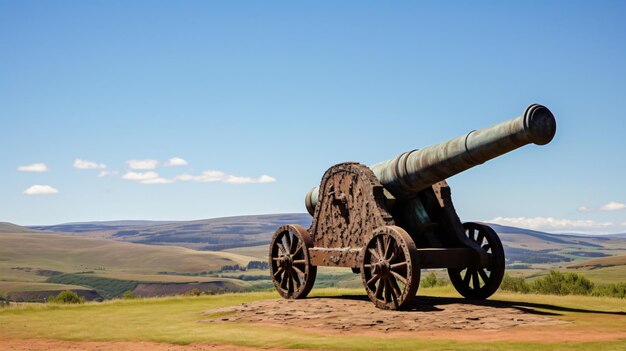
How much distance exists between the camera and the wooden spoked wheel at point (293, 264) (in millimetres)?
17844

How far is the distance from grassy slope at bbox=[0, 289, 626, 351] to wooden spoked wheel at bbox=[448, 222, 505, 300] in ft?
3.88

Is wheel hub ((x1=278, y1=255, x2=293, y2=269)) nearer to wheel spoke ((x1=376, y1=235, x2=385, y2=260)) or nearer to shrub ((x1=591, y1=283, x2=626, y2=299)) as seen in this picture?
wheel spoke ((x1=376, y1=235, x2=385, y2=260))

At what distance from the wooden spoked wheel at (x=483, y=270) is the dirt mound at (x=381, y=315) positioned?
2.41 ft

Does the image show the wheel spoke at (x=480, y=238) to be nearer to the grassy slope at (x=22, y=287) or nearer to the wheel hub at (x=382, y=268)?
the wheel hub at (x=382, y=268)

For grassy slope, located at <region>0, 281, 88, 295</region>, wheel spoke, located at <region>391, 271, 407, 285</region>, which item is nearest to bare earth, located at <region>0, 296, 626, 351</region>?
wheel spoke, located at <region>391, 271, 407, 285</region>

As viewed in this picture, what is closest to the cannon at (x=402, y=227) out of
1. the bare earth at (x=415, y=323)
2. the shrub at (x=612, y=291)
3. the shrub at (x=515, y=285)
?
the bare earth at (x=415, y=323)

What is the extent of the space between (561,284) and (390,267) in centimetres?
1367

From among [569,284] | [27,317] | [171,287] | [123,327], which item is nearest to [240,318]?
[123,327]

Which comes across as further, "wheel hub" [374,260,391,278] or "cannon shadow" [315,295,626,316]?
"wheel hub" [374,260,391,278]

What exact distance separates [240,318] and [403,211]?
4320 mm

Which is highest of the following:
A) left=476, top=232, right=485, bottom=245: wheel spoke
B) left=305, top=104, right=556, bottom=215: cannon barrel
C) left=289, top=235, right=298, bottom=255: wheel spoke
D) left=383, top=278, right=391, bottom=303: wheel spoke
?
left=305, top=104, right=556, bottom=215: cannon barrel

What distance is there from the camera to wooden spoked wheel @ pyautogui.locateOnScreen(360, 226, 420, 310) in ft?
45.7

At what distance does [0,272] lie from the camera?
179 meters

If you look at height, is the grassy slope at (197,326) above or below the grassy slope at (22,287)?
above
